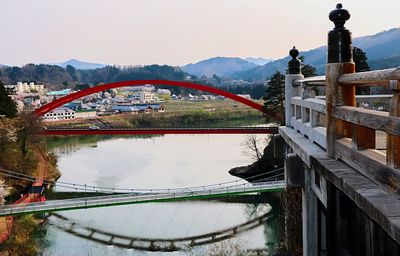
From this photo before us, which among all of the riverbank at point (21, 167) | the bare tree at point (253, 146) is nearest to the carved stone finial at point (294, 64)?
the riverbank at point (21, 167)

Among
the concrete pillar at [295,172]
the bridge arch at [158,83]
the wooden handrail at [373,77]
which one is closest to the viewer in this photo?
the wooden handrail at [373,77]

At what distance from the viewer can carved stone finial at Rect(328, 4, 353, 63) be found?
222 centimetres

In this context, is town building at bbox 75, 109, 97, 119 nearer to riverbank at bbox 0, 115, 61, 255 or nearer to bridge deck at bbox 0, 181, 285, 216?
riverbank at bbox 0, 115, 61, 255

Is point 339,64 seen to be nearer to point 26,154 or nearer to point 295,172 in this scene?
point 295,172

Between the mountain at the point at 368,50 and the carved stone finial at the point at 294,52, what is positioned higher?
the mountain at the point at 368,50

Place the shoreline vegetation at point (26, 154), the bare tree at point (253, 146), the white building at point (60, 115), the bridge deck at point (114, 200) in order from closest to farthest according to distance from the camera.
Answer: the shoreline vegetation at point (26, 154)
the bridge deck at point (114, 200)
the bare tree at point (253, 146)
the white building at point (60, 115)

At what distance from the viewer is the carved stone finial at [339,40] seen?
2.22m

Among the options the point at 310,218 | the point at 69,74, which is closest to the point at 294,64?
the point at 310,218

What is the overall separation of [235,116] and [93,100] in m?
29.1

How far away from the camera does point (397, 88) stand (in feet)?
4.97

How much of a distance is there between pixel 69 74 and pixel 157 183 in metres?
96.6

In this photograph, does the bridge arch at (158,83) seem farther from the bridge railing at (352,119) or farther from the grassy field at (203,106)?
the grassy field at (203,106)

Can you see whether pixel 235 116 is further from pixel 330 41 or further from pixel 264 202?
pixel 330 41

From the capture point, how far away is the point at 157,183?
19281mm
